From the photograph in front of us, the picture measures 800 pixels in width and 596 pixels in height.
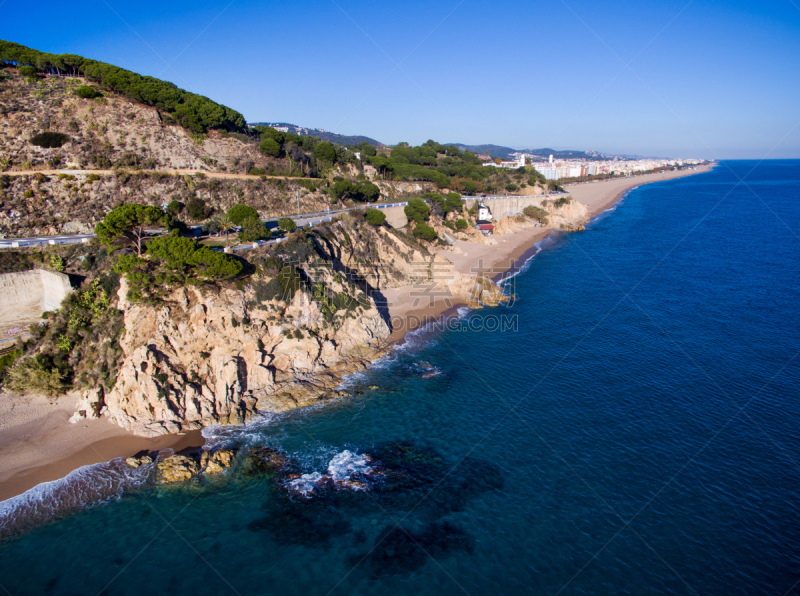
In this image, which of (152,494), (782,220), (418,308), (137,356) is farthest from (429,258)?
(782,220)

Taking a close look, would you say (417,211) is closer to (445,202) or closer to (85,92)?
(445,202)

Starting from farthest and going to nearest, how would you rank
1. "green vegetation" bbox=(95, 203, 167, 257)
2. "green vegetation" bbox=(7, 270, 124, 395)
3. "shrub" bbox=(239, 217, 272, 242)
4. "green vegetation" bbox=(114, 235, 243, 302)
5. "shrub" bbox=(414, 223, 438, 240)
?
"shrub" bbox=(414, 223, 438, 240)
"shrub" bbox=(239, 217, 272, 242)
"green vegetation" bbox=(95, 203, 167, 257)
"green vegetation" bbox=(114, 235, 243, 302)
"green vegetation" bbox=(7, 270, 124, 395)

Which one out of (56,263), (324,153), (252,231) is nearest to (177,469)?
(56,263)

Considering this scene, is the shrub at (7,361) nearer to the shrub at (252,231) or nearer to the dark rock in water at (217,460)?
the dark rock in water at (217,460)

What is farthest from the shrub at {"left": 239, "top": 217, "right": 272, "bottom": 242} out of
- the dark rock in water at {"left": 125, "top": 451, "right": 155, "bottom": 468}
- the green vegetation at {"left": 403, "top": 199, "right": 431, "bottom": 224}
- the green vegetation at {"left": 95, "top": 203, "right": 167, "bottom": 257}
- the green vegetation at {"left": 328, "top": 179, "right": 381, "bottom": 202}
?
the green vegetation at {"left": 403, "top": 199, "right": 431, "bottom": 224}

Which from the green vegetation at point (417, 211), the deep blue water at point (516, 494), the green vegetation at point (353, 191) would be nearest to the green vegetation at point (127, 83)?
the green vegetation at point (353, 191)

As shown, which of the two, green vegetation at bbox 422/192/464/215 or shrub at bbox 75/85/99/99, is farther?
green vegetation at bbox 422/192/464/215

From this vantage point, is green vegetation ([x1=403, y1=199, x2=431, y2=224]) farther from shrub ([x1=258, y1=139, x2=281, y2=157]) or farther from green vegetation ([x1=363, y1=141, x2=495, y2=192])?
green vegetation ([x1=363, y1=141, x2=495, y2=192])
